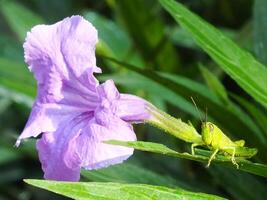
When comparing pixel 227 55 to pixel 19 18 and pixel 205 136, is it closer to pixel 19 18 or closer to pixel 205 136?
pixel 205 136

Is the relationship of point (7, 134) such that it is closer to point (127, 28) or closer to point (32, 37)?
point (127, 28)

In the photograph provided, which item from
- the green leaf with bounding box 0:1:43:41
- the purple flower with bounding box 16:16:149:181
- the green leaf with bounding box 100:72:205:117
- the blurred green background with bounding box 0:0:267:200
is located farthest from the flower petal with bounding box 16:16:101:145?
the green leaf with bounding box 0:1:43:41

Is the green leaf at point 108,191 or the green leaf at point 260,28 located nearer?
the green leaf at point 108,191

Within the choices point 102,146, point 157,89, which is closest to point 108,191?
point 102,146

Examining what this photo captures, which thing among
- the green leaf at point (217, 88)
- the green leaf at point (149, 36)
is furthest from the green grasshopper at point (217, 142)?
the green leaf at point (149, 36)

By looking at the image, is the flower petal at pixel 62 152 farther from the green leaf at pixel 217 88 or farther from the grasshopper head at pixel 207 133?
the green leaf at pixel 217 88

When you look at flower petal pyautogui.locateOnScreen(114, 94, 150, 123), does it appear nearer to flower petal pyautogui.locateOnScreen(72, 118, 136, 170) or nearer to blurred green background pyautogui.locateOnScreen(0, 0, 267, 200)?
flower petal pyautogui.locateOnScreen(72, 118, 136, 170)

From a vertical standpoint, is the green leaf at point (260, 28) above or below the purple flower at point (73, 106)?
above
